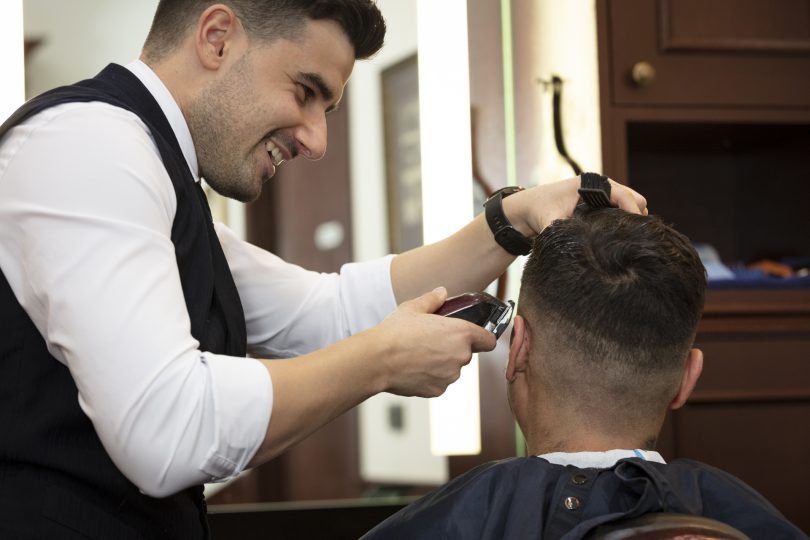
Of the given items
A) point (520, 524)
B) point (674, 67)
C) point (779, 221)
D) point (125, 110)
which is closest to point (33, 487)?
point (125, 110)

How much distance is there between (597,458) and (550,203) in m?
0.48

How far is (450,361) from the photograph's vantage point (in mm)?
1516

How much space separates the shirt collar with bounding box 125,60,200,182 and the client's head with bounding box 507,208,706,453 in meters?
0.66

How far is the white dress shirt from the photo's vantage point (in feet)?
4.33

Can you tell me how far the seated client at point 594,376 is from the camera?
4.73 feet

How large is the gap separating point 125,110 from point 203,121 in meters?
0.25

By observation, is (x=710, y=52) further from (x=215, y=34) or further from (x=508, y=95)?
(x=215, y=34)

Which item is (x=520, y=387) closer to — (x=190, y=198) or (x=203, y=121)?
(x=190, y=198)

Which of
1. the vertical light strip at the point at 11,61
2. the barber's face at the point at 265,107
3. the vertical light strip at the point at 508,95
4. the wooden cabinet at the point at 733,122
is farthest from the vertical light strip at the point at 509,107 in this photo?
the vertical light strip at the point at 11,61

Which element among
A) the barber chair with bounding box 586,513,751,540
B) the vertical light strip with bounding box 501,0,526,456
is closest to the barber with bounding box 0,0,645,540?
the barber chair with bounding box 586,513,751,540

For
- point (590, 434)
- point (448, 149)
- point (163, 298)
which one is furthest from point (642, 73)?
point (163, 298)

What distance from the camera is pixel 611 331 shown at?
1511 millimetres

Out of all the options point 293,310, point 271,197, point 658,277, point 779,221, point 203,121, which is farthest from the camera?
point 271,197

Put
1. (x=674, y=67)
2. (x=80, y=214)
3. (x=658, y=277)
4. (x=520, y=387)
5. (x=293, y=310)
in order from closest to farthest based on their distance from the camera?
(x=80, y=214)
(x=658, y=277)
(x=520, y=387)
(x=293, y=310)
(x=674, y=67)
